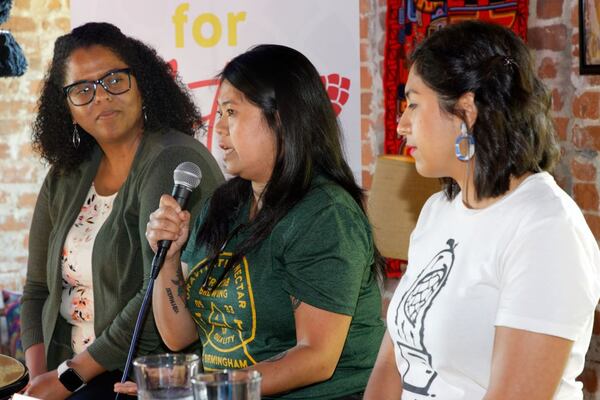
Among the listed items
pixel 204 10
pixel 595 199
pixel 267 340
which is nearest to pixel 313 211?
pixel 267 340

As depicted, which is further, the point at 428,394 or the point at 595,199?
the point at 595,199

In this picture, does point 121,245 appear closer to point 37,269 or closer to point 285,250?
point 37,269

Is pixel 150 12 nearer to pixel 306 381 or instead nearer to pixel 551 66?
pixel 551 66

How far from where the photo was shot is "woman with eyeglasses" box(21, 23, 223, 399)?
2361 mm

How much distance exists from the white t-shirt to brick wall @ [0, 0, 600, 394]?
3.08 ft

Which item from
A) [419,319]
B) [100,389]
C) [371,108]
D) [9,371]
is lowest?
[100,389]

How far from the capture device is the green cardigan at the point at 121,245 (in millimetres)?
2334

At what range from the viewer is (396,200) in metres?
2.40

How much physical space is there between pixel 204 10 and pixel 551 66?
132 centimetres

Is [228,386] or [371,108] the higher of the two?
[371,108]

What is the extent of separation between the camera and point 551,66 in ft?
8.41

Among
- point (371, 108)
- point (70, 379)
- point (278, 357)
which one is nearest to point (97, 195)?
point (70, 379)

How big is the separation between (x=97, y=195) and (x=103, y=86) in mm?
318

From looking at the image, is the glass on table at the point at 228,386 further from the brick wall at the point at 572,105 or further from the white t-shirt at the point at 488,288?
the brick wall at the point at 572,105
